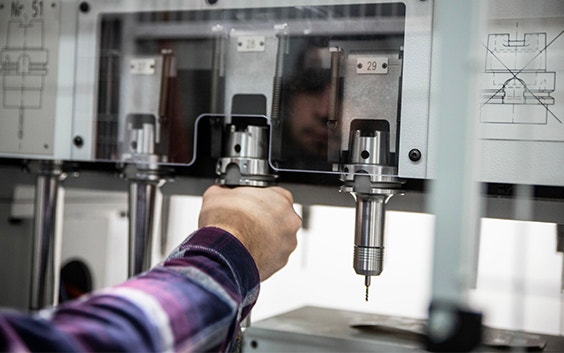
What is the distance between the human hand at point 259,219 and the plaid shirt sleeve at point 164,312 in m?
0.09

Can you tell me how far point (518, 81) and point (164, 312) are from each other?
0.59 meters

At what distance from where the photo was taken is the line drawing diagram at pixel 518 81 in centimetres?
104

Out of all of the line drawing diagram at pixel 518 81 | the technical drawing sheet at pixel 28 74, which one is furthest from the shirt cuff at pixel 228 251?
the technical drawing sheet at pixel 28 74

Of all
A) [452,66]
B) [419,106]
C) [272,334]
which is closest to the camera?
[452,66]

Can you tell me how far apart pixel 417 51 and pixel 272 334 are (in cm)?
48

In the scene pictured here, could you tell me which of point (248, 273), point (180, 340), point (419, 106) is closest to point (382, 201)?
point (419, 106)

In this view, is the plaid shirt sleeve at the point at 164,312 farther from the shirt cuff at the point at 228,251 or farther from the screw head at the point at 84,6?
the screw head at the point at 84,6

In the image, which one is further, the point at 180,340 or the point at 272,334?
the point at 272,334

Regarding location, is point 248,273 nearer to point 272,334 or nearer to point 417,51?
point 272,334

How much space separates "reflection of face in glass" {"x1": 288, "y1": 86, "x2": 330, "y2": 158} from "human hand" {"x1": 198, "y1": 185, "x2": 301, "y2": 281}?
3.3 inches

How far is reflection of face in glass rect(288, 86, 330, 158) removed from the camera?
1168 millimetres

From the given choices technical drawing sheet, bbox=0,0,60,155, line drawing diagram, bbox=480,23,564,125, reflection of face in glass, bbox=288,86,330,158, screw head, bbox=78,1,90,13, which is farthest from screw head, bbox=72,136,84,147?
line drawing diagram, bbox=480,23,564,125

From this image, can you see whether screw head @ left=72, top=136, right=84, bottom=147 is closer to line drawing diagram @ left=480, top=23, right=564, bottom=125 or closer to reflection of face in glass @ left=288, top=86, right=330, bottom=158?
reflection of face in glass @ left=288, top=86, right=330, bottom=158

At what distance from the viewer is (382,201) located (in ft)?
3.69
